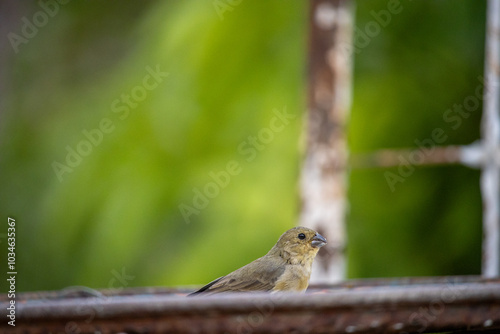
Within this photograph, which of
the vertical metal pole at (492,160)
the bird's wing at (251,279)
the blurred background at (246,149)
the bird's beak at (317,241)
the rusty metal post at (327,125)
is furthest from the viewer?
the blurred background at (246,149)

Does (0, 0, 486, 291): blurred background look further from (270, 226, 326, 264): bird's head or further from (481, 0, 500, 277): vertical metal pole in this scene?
(270, 226, 326, 264): bird's head

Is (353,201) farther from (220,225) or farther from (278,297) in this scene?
(278,297)

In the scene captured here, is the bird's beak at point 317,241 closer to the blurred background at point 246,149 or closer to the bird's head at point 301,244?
the bird's head at point 301,244

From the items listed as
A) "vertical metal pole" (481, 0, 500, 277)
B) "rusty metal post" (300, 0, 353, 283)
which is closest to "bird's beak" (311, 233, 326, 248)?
"rusty metal post" (300, 0, 353, 283)

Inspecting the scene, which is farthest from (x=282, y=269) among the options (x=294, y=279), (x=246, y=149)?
(x=246, y=149)

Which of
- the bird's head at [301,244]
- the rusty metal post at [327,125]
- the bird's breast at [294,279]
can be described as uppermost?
the rusty metal post at [327,125]

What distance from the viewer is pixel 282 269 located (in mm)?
2539

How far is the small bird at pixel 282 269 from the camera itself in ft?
7.79

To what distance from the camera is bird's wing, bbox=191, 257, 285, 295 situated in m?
2.29

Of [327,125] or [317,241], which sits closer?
[317,241]

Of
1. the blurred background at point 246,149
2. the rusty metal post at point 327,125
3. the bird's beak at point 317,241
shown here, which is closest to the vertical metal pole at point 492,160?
the blurred background at point 246,149

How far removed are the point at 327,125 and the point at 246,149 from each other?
59cm

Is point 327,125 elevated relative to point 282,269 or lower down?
elevated

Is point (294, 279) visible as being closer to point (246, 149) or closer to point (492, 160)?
point (246, 149)
